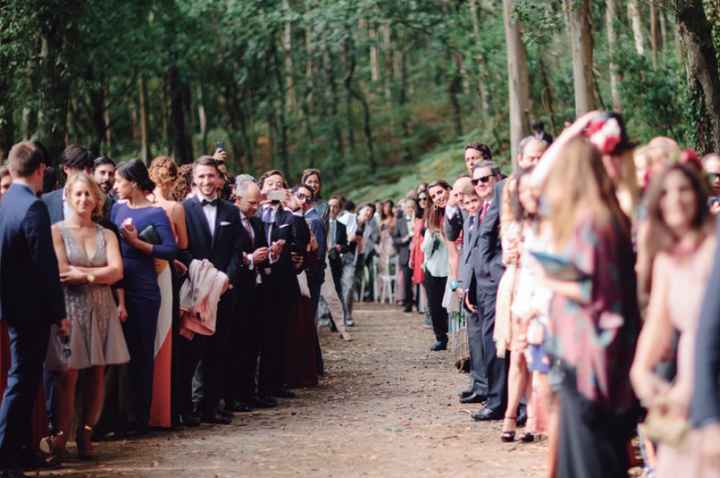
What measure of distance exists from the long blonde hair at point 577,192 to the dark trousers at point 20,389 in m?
4.11

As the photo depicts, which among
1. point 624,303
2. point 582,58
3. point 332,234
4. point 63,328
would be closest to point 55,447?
point 63,328

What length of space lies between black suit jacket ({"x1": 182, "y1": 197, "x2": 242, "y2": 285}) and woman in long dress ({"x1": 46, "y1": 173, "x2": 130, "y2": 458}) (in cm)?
151

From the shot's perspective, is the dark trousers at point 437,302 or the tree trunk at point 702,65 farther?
the dark trousers at point 437,302

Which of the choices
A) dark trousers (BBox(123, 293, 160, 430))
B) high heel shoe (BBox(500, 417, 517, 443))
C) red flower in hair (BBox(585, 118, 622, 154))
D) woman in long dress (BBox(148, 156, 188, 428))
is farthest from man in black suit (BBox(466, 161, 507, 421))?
red flower in hair (BBox(585, 118, 622, 154))

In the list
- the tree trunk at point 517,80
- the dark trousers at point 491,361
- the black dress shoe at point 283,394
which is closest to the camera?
the dark trousers at point 491,361

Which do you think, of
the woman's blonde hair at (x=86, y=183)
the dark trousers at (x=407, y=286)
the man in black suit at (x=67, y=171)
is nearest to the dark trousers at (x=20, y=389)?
the woman's blonde hair at (x=86, y=183)

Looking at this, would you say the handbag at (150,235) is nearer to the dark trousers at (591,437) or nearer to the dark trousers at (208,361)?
the dark trousers at (208,361)

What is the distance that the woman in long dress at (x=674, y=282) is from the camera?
4.79m

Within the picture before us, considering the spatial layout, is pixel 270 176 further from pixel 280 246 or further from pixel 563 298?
pixel 563 298

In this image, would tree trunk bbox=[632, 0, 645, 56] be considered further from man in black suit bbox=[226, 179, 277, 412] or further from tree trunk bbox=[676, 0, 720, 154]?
man in black suit bbox=[226, 179, 277, 412]

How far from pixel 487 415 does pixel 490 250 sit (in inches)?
60.0

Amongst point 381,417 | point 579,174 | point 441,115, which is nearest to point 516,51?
point 381,417

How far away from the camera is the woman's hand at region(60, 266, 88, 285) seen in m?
8.65

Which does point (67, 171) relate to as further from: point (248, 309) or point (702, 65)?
point (702, 65)
